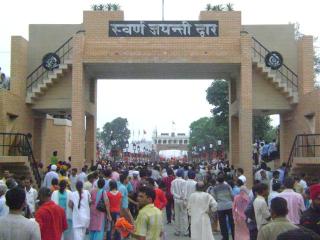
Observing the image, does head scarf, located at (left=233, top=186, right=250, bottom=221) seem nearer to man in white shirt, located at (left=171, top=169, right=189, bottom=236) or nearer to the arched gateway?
man in white shirt, located at (left=171, top=169, right=189, bottom=236)

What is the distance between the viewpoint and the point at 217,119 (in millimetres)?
52656

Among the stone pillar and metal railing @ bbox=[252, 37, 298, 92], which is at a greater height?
metal railing @ bbox=[252, 37, 298, 92]

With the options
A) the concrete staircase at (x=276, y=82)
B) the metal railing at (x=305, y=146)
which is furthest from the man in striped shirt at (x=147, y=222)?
the concrete staircase at (x=276, y=82)

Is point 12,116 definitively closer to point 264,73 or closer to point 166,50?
point 166,50

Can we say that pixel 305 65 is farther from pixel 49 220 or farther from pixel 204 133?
pixel 204 133

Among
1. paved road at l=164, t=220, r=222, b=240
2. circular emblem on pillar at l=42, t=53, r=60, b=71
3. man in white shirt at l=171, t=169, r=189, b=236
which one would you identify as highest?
circular emblem on pillar at l=42, t=53, r=60, b=71

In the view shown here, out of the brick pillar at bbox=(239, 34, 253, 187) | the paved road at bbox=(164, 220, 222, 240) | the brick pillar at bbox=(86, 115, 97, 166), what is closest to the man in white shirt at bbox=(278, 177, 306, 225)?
the paved road at bbox=(164, 220, 222, 240)

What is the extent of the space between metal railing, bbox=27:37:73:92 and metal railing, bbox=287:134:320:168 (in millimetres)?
11428

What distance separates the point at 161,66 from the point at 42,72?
5921 mm

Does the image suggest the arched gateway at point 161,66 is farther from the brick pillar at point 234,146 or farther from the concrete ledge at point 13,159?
the concrete ledge at point 13,159

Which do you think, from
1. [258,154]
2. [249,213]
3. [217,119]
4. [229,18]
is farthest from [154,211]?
[217,119]

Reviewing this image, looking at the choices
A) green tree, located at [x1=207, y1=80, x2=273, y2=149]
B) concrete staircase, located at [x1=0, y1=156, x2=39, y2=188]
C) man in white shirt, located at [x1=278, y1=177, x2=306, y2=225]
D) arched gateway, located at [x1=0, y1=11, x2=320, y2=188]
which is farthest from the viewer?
green tree, located at [x1=207, y1=80, x2=273, y2=149]

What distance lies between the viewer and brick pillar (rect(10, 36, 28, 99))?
27250 mm

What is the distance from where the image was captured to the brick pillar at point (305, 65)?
88.4ft
